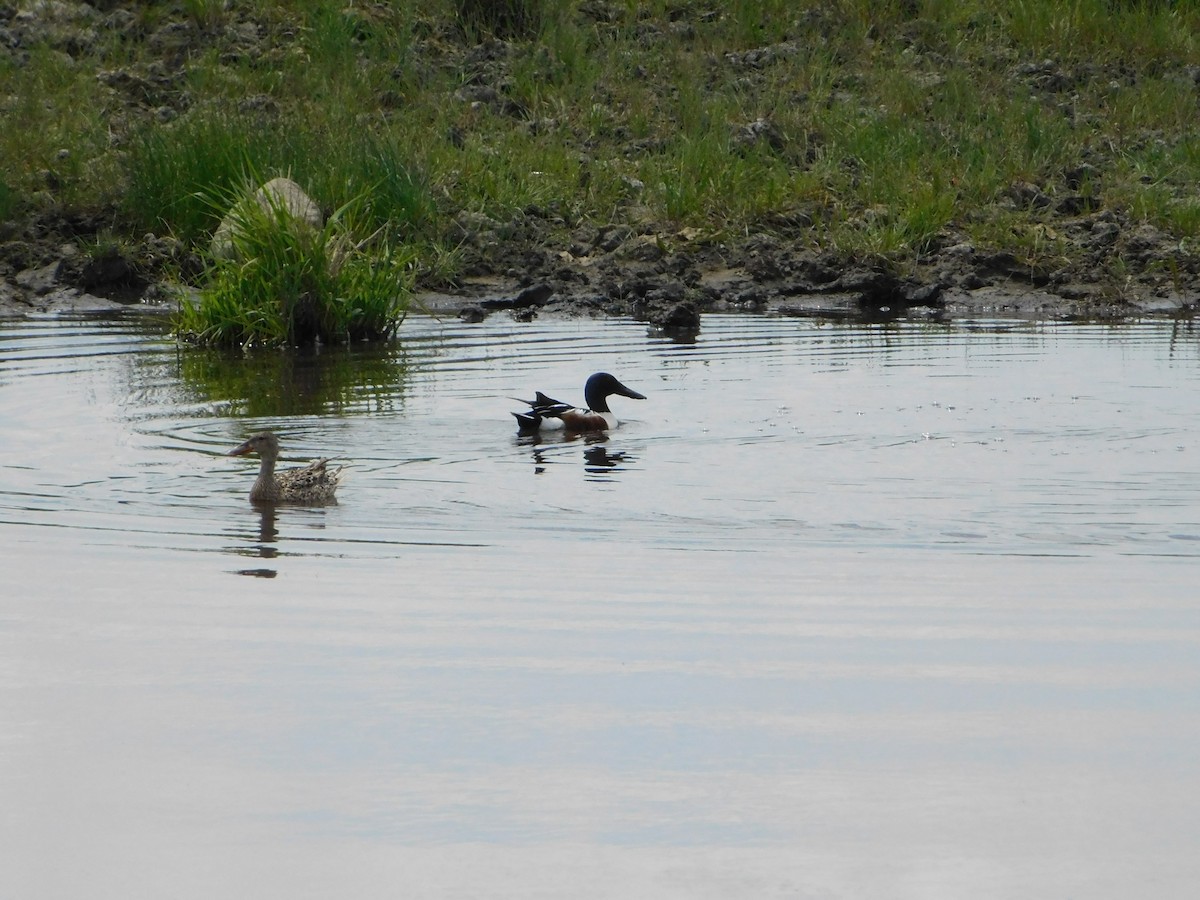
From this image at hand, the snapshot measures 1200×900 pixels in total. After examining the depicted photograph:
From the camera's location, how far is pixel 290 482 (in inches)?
356

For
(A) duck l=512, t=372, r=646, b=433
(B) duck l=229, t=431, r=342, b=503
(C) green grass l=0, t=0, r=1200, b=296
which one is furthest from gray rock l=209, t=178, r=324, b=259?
(B) duck l=229, t=431, r=342, b=503

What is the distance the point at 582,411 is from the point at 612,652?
529 centimetres

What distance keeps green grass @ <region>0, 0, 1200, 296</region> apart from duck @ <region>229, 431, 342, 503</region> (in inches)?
220

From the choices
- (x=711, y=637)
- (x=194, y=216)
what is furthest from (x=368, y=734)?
(x=194, y=216)

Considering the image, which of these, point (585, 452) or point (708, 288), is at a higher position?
point (708, 288)

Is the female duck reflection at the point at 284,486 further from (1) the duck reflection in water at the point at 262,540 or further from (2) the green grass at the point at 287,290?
(2) the green grass at the point at 287,290

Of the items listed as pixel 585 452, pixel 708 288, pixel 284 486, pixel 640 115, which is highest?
pixel 640 115

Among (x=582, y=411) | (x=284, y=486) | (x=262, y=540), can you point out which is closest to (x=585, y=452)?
(x=582, y=411)

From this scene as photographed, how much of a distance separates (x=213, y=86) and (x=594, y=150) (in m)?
4.53

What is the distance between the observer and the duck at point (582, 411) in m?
11.2

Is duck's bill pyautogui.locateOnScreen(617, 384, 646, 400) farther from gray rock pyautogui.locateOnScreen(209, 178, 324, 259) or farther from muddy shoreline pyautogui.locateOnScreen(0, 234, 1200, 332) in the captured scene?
muddy shoreline pyautogui.locateOnScreen(0, 234, 1200, 332)

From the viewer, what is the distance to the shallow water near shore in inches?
187

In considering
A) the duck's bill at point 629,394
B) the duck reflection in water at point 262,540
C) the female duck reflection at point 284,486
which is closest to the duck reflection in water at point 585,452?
the duck's bill at point 629,394

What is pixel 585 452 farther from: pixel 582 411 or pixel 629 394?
pixel 629 394
